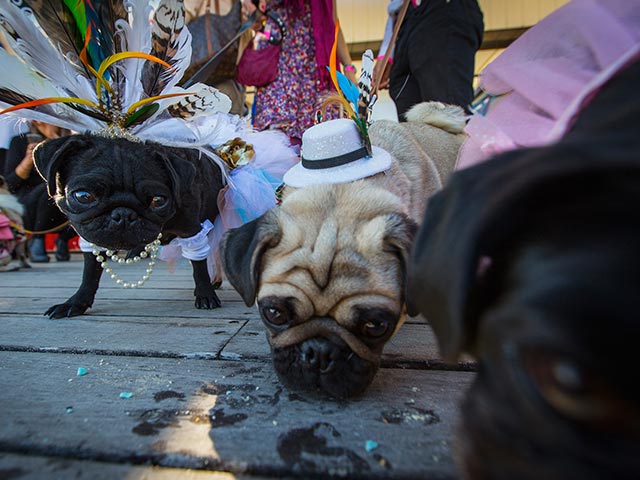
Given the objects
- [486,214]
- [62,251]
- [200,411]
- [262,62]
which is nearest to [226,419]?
[200,411]

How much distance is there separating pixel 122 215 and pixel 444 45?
2983 mm

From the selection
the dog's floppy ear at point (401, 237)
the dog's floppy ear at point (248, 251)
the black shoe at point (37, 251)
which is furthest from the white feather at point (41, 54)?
the black shoe at point (37, 251)

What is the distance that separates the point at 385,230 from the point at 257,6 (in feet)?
10.2

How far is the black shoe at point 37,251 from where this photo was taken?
22.2 ft

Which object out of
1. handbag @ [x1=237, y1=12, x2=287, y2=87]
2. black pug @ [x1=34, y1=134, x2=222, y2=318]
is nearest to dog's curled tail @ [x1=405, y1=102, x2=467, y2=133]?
handbag @ [x1=237, y1=12, x2=287, y2=87]

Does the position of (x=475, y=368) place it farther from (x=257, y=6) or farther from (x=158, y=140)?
(x=257, y=6)

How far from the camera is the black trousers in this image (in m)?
3.58

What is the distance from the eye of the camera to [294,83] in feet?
13.0

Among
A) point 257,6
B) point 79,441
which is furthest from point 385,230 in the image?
point 257,6

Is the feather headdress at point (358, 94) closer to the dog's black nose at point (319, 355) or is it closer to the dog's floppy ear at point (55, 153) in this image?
the dog's black nose at point (319, 355)

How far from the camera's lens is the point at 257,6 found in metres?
3.78

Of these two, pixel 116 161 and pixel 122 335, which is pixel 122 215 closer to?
pixel 116 161

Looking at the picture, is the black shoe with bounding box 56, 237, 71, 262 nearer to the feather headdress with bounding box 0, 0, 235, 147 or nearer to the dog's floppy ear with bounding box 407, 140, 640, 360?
the feather headdress with bounding box 0, 0, 235, 147

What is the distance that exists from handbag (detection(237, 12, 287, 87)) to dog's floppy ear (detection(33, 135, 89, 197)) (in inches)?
70.3
